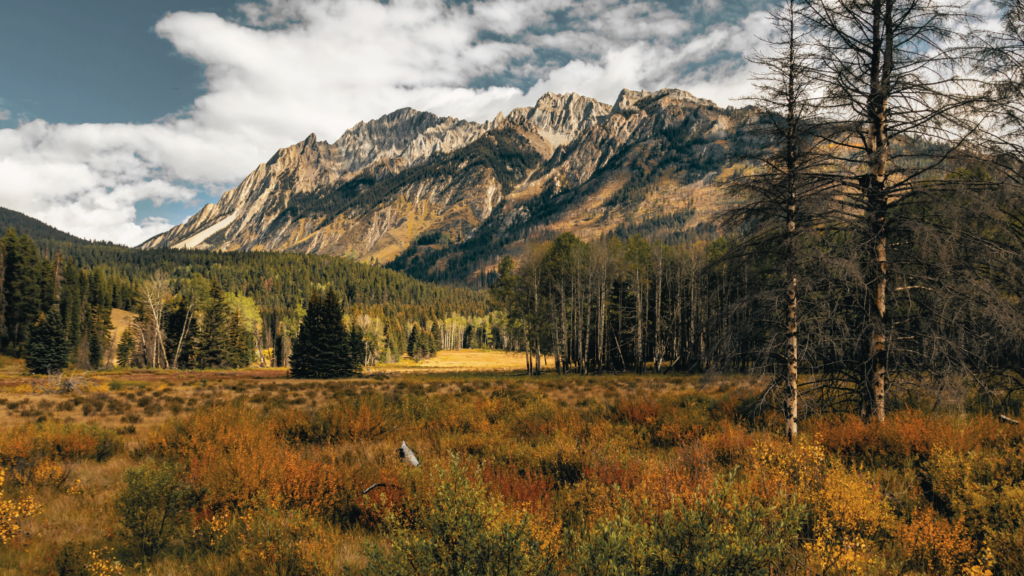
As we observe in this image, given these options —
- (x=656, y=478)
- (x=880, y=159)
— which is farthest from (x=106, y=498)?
(x=880, y=159)

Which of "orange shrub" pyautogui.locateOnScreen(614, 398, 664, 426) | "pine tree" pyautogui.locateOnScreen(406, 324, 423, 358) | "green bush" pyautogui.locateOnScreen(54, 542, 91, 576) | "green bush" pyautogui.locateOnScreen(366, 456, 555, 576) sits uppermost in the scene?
"green bush" pyautogui.locateOnScreen(366, 456, 555, 576)

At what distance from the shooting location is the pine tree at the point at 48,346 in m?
44.3

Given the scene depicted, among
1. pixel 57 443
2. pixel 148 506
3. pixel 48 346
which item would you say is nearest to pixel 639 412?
pixel 148 506

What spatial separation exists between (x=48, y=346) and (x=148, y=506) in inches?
2434

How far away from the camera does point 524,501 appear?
4.86m

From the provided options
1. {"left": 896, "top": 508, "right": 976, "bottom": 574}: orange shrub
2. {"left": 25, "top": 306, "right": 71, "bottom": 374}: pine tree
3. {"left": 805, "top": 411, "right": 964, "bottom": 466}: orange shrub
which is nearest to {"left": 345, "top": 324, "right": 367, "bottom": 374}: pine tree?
{"left": 25, "top": 306, "right": 71, "bottom": 374}: pine tree

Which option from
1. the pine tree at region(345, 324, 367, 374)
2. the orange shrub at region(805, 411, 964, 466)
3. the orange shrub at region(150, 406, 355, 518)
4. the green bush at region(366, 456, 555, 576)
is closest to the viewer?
the green bush at region(366, 456, 555, 576)

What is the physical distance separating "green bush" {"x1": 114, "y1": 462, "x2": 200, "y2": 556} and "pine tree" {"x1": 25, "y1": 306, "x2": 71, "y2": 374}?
58.9 meters

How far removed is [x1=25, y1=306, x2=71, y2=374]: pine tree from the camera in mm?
44309

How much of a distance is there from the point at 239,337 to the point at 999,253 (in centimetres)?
7503

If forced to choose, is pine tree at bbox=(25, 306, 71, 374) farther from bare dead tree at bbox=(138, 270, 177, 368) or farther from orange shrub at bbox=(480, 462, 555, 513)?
orange shrub at bbox=(480, 462, 555, 513)

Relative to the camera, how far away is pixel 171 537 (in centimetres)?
512

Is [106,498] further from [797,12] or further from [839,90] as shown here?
[797,12]

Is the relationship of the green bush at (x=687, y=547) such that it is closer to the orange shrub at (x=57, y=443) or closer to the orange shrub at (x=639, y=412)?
the orange shrub at (x=639, y=412)
